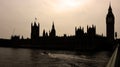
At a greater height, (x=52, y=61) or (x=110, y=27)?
(x=110, y=27)

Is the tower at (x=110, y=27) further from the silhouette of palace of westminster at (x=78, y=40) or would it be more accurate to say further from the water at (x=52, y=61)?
the water at (x=52, y=61)

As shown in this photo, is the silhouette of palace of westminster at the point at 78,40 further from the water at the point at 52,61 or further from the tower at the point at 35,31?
the water at the point at 52,61

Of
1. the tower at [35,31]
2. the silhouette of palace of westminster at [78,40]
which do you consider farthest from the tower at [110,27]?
the tower at [35,31]

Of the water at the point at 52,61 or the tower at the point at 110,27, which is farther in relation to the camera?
the tower at the point at 110,27

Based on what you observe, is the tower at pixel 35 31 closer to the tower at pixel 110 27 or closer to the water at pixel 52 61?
the tower at pixel 110 27

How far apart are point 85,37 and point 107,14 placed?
75.3ft

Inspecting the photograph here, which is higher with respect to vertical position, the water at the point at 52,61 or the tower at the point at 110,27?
the tower at the point at 110,27

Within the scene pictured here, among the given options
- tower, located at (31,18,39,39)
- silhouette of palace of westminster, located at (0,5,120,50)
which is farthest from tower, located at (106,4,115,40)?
tower, located at (31,18,39,39)

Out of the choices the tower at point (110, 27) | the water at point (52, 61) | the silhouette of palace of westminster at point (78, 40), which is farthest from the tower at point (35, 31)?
the water at point (52, 61)

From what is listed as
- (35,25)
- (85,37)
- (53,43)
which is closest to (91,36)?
(85,37)

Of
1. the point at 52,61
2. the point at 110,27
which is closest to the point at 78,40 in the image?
the point at 110,27

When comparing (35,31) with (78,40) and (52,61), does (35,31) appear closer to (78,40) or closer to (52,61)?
(78,40)

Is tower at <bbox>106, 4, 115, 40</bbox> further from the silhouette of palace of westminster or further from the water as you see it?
the water

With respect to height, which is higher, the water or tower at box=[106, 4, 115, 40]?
tower at box=[106, 4, 115, 40]
